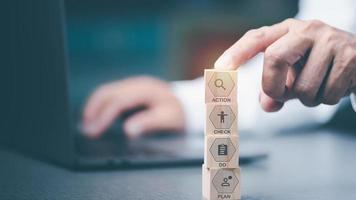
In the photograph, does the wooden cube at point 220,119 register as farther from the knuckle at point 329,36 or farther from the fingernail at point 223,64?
the knuckle at point 329,36

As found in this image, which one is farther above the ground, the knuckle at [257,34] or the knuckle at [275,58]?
the knuckle at [257,34]

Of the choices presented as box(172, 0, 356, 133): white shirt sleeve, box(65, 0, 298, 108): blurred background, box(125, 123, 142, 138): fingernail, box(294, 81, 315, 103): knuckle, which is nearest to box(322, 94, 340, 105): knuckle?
box(294, 81, 315, 103): knuckle

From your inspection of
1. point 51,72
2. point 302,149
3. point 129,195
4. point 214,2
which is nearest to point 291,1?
point 214,2

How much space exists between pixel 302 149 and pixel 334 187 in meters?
0.59

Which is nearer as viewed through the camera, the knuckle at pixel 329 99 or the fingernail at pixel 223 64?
the fingernail at pixel 223 64

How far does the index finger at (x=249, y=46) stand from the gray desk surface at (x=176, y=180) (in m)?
0.20

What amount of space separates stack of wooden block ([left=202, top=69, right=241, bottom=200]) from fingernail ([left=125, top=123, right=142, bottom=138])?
0.95 m

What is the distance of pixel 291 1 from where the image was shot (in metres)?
2.77

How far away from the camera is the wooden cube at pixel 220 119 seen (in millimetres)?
829

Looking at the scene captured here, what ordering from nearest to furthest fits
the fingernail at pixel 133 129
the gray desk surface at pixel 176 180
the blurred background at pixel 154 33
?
the gray desk surface at pixel 176 180, the fingernail at pixel 133 129, the blurred background at pixel 154 33

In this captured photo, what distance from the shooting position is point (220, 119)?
2.73 feet

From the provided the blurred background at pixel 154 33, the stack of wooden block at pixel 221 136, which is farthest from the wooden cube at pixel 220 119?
the blurred background at pixel 154 33

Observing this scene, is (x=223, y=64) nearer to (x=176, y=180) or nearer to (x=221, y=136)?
(x=221, y=136)

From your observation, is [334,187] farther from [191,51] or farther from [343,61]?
[191,51]
